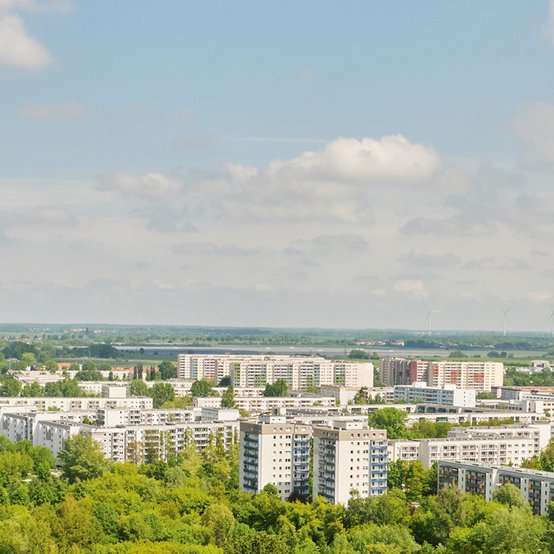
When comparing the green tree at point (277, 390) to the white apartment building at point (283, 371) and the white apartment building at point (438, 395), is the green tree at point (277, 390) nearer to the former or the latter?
the white apartment building at point (438, 395)

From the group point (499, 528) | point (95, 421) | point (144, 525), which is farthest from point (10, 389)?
point (499, 528)

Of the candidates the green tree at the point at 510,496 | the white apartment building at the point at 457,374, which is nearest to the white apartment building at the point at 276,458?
the green tree at the point at 510,496

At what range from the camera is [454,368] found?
152 feet

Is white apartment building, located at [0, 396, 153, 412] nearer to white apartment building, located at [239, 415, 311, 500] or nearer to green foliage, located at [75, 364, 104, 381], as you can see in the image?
green foliage, located at [75, 364, 104, 381]

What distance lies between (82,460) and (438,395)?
1707cm

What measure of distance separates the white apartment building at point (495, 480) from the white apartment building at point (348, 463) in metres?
1.27

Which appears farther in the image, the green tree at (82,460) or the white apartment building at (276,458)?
the green tree at (82,460)

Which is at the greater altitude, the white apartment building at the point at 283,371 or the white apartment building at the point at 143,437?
the white apartment building at the point at 283,371

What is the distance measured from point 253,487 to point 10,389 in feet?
61.6

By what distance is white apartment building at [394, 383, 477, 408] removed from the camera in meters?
34.7

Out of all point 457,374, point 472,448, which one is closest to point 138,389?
point 457,374

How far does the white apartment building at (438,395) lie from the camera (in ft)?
114

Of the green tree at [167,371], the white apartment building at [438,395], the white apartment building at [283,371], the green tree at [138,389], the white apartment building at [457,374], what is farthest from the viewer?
the green tree at [167,371]

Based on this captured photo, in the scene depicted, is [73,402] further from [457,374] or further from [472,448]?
[457,374]
